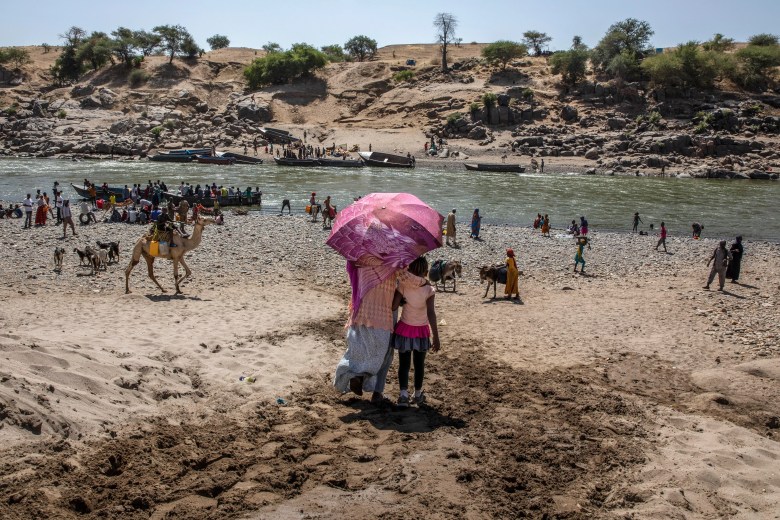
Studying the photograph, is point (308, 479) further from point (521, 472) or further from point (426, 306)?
point (426, 306)

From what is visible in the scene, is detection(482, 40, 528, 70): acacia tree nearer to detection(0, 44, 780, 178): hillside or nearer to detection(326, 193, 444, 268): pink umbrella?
detection(0, 44, 780, 178): hillside

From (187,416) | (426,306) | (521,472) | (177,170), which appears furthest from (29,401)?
(177,170)

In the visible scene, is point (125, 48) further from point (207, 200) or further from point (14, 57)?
point (207, 200)

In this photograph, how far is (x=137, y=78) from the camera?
249 feet

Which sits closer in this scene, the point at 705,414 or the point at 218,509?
the point at 218,509

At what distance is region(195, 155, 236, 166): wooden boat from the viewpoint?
52094 millimetres

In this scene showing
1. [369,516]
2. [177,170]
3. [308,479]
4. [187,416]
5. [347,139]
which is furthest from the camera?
[347,139]

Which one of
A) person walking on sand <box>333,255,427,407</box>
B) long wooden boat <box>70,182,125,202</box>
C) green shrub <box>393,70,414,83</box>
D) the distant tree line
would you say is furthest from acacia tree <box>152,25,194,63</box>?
person walking on sand <box>333,255,427,407</box>

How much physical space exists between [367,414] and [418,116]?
6184 cm

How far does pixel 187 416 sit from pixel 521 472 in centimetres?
329

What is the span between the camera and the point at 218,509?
4.88m

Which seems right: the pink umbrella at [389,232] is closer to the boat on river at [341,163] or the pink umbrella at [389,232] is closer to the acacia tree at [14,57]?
the boat on river at [341,163]

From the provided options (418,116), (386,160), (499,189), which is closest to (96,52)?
(418,116)

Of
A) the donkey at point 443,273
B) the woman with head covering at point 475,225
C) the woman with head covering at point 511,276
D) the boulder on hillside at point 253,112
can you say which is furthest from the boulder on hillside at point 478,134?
the woman with head covering at point 511,276
